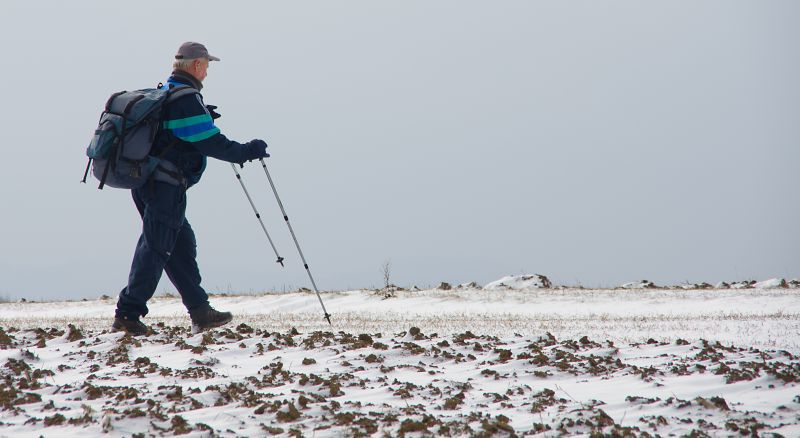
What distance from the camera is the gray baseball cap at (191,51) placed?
9.00 meters

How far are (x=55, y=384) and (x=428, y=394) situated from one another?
9.42ft

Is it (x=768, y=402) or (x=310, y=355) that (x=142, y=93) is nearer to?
(x=310, y=355)

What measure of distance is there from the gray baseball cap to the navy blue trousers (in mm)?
1504

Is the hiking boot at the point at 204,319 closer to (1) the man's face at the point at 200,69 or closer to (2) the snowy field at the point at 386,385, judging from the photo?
(2) the snowy field at the point at 386,385

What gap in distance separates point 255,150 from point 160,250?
1.46m

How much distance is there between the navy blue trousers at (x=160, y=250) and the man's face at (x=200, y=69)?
1331 mm

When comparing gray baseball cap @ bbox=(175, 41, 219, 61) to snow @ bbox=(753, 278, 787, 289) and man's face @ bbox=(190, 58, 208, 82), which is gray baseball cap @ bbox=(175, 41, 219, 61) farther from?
snow @ bbox=(753, 278, 787, 289)

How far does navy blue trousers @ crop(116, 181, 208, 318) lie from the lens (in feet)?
28.0

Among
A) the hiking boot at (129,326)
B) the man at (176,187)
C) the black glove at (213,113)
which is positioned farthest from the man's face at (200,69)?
the hiking boot at (129,326)

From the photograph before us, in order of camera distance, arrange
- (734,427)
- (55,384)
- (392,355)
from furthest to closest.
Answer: (392,355)
(55,384)
(734,427)

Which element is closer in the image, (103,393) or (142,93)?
(103,393)

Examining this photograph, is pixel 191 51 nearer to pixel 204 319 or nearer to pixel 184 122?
pixel 184 122

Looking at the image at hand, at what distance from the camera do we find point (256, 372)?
6.57 metres

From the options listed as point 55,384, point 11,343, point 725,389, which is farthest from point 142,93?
point 725,389
